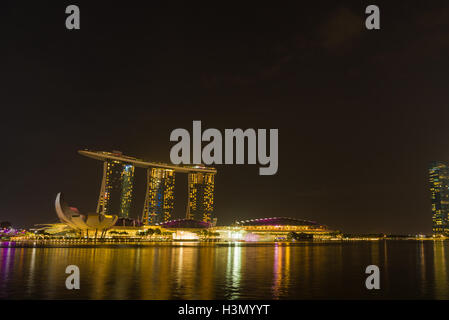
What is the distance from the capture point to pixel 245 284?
2988cm

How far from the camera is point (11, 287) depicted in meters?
26.8

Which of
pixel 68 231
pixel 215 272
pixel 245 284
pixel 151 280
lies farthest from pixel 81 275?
pixel 68 231

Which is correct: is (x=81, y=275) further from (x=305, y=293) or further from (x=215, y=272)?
(x=305, y=293)
